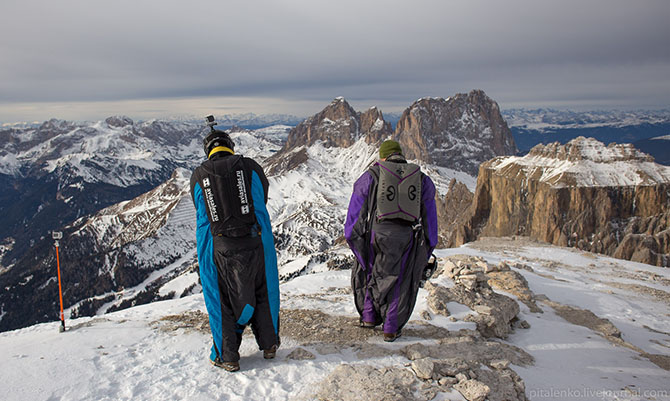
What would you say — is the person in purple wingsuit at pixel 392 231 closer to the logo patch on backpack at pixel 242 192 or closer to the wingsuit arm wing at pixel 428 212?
the wingsuit arm wing at pixel 428 212

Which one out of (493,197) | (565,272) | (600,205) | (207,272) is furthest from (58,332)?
(493,197)

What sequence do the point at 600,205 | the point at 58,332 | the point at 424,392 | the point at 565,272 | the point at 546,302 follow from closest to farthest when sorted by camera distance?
1. the point at 424,392
2. the point at 58,332
3. the point at 546,302
4. the point at 565,272
5. the point at 600,205

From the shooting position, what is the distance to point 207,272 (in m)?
4.94

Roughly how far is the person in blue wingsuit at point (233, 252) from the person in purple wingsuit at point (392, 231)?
5.42 ft

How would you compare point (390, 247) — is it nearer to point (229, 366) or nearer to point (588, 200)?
point (229, 366)

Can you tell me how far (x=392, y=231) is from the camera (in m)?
5.72

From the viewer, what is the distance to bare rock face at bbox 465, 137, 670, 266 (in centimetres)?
4328

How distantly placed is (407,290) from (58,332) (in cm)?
645

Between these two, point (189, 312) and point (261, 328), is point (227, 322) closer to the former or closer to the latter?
point (261, 328)

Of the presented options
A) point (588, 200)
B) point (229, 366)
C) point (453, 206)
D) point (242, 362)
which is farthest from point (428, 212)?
point (453, 206)

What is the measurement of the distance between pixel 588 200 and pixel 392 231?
2174 inches

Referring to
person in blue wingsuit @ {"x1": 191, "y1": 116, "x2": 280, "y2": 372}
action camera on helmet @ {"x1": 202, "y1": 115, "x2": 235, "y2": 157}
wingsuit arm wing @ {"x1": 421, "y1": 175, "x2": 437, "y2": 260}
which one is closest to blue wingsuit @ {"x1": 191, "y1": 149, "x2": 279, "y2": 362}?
person in blue wingsuit @ {"x1": 191, "y1": 116, "x2": 280, "y2": 372}

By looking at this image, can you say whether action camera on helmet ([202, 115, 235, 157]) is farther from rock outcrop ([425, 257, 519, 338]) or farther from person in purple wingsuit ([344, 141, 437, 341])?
rock outcrop ([425, 257, 519, 338])

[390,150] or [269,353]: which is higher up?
[390,150]
